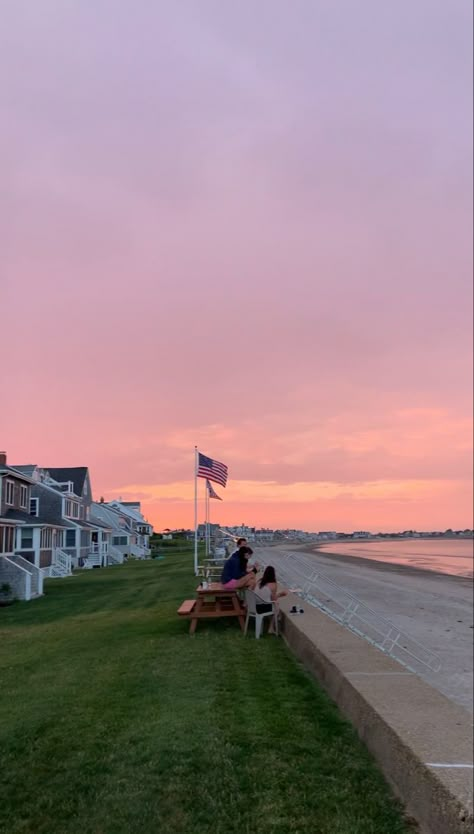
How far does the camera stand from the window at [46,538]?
102 feet

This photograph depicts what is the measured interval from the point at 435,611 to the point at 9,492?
1812 centimetres

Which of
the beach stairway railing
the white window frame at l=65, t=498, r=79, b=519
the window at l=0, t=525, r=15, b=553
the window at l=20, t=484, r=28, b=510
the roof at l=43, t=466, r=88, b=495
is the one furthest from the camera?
the roof at l=43, t=466, r=88, b=495

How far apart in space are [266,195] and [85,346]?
242cm

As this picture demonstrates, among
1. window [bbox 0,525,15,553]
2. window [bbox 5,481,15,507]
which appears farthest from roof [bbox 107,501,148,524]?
window [bbox 0,525,15,553]

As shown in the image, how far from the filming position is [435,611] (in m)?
26.5

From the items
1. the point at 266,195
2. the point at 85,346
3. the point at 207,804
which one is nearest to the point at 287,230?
the point at 266,195

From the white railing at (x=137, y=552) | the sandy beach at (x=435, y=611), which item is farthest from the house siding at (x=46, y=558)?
the white railing at (x=137, y=552)

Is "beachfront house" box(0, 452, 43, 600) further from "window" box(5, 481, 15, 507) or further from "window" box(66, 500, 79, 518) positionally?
"window" box(66, 500, 79, 518)

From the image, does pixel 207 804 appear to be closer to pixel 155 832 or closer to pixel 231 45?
pixel 155 832

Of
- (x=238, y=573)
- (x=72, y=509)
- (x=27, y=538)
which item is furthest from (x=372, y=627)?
(x=72, y=509)

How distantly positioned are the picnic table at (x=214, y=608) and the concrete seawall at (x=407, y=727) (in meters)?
2.88

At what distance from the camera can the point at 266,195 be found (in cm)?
614

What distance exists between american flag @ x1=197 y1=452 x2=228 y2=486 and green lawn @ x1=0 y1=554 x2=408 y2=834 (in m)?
11.2

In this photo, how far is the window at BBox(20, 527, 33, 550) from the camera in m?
29.9
